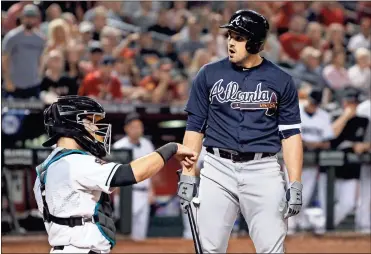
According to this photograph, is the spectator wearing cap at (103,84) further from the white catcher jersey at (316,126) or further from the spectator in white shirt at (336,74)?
the spectator in white shirt at (336,74)

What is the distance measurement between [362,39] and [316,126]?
3.40m

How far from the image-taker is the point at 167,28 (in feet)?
41.2

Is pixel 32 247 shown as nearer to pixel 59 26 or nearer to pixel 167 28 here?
pixel 59 26

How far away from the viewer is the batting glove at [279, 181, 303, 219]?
197 inches

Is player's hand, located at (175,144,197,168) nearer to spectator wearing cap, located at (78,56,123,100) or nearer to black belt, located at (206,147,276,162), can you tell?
black belt, located at (206,147,276,162)

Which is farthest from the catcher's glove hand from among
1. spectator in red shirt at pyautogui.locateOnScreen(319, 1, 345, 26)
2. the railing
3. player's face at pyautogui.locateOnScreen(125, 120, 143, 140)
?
spectator in red shirt at pyautogui.locateOnScreen(319, 1, 345, 26)

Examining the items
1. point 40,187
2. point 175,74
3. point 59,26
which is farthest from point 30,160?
point 40,187

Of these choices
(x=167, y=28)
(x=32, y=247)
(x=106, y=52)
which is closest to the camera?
(x=32, y=247)

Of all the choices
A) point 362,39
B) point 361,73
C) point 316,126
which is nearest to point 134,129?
point 316,126

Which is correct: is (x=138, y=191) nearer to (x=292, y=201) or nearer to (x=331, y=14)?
(x=292, y=201)

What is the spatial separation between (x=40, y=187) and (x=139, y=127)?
5.47 m

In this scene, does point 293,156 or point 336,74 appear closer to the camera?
point 293,156

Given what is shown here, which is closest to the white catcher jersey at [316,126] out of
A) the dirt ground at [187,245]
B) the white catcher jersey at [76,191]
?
the dirt ground at [187,245]

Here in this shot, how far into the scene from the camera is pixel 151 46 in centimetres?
1197
